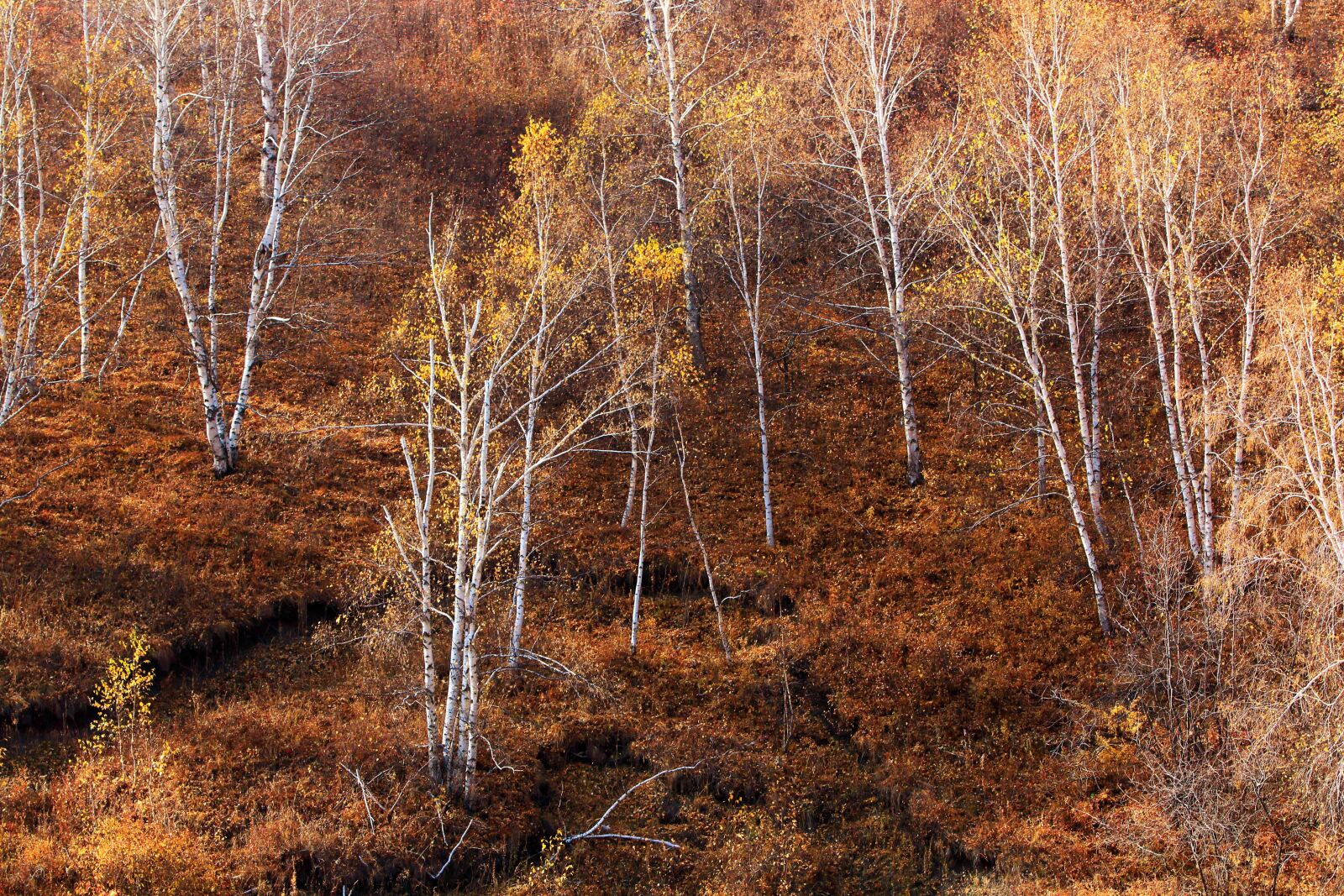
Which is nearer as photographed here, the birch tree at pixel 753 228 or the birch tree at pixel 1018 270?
the birch tree at pixel 1018 270

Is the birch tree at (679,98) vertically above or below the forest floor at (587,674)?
above

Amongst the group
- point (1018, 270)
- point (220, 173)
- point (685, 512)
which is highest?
point (220, 173)

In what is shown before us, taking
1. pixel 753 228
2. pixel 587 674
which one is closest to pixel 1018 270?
pixel 753 228

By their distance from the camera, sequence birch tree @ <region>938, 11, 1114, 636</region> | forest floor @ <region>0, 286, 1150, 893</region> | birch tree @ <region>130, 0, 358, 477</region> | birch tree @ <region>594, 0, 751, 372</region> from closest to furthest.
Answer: forest floor @ <region>0, 286, 1150, 893</region>
birch tree @ <region>938, 11, 1114, 636</region>
birch tree @ <region>130, 0, 358, 477</region>
birch tree @ <region>594, 0, 751, 372</region>

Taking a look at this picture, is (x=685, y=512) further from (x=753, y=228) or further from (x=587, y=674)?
(x=753, y=228)

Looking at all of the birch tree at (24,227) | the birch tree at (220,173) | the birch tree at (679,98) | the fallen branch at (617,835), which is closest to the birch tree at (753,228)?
the birch tree at (679,98)

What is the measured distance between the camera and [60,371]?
25484 mm

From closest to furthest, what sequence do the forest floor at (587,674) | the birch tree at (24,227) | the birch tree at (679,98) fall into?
the birch tree at (24,227) → the forest floor at (587,674) → the birch tree at (679,98)

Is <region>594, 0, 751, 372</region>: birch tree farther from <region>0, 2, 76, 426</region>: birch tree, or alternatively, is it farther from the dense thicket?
<region>0, 2, 76, 426</region>: birch tree

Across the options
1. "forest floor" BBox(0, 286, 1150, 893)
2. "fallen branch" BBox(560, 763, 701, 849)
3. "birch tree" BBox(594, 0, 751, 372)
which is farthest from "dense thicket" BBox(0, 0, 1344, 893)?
"birch tree" BBox(594, 0, 751, 372)

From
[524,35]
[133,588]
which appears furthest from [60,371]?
[524,35]

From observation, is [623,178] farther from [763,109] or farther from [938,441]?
[938,441]

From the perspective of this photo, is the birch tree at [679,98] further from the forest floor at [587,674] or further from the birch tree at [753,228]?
the forest floor at [587,674]

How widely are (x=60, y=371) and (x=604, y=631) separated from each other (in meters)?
17.0
